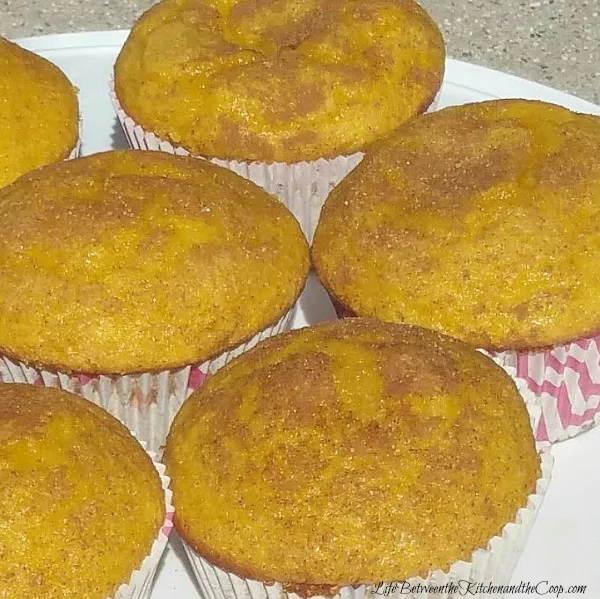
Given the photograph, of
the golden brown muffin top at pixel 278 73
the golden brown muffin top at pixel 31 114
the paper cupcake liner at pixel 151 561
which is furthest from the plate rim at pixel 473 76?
the paper cupcake liner at pixel 151 561

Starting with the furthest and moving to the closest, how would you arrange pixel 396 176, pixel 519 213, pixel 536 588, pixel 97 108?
pixel 97 108 → pixel 396 176 → pixel 519 213 → pixel 536 588

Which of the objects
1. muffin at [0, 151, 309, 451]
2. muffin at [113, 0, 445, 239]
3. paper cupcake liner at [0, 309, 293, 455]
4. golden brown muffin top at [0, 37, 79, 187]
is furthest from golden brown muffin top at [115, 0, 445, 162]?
paper cupcake liner at [0, 309, 293, 455]

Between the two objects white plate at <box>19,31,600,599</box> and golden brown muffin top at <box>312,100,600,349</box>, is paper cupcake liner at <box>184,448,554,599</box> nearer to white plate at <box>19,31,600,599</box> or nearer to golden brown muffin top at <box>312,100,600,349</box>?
white plate at <box>19,31,600,599</box>

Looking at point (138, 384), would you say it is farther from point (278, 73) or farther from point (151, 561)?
point (278, 73)

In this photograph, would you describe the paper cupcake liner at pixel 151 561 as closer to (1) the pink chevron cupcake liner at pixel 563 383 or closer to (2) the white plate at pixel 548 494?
(2) the white plate at pixel 548 494

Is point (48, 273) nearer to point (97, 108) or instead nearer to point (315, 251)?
point (315, 251)

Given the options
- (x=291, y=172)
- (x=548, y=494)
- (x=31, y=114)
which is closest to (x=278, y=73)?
(x=291, y=172)

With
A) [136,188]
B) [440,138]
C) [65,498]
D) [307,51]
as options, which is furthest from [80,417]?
[307,51]
